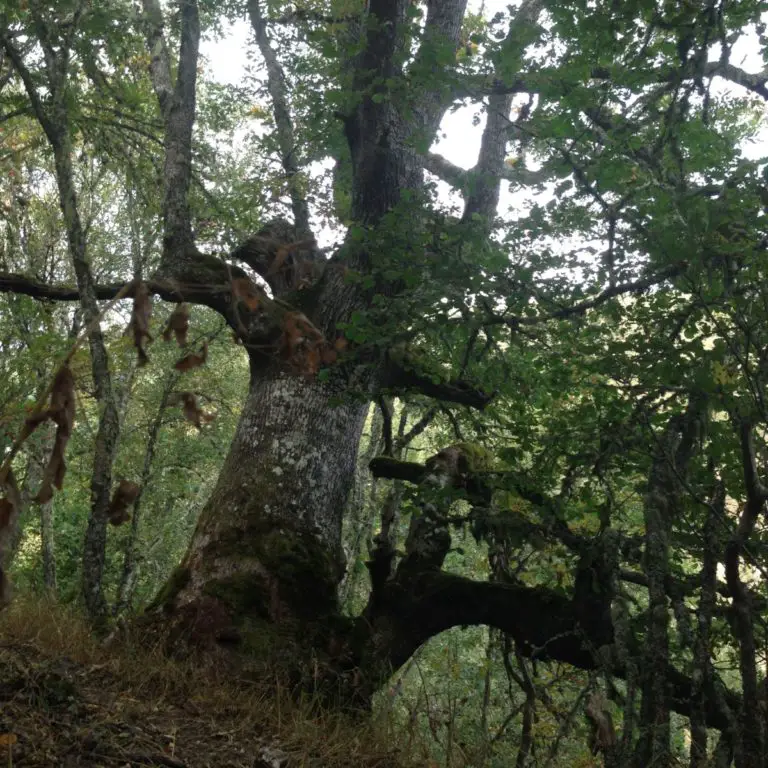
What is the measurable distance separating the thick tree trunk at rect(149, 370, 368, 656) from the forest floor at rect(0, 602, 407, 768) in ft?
1.73

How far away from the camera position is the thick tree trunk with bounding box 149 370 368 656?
4.94 metres

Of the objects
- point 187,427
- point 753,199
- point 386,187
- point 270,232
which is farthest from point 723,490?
point 187,427

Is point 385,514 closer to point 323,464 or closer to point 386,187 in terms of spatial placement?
point 323,464

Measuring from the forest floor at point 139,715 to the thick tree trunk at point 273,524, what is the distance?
527mm

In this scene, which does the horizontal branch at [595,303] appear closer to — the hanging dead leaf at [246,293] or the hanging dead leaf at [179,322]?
the hanging dead leaf at [246,293]

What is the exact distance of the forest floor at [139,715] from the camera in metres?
3.08

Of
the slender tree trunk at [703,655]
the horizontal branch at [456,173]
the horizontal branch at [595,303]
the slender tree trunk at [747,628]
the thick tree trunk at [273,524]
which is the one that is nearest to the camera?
the slender tree trunk at [747,628]

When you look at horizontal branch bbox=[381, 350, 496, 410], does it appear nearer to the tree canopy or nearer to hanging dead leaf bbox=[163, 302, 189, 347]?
the tree canopy

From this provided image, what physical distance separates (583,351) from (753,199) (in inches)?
55.6

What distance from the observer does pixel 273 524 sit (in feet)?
17.5

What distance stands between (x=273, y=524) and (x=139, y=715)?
191cm

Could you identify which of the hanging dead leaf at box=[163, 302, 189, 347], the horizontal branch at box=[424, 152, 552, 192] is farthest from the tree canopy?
the horizontal branch at box=[424, 152, 552, 192]

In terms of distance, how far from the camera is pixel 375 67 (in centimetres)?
604

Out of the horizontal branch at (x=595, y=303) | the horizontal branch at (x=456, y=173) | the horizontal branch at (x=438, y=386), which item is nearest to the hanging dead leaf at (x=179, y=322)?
the horizontal branch at (x=595, y=303)
